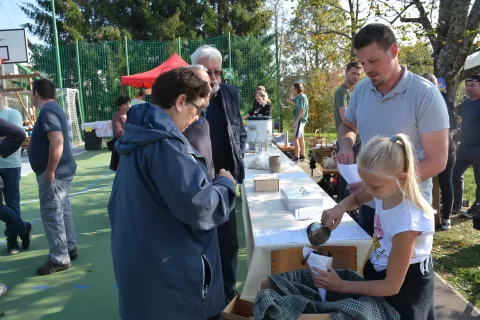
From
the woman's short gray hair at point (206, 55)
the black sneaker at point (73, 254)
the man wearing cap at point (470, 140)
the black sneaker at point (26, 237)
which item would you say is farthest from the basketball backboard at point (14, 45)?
the man wearing cap at point (470, 140)

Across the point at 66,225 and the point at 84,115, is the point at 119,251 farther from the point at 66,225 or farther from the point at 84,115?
the point at 84,115

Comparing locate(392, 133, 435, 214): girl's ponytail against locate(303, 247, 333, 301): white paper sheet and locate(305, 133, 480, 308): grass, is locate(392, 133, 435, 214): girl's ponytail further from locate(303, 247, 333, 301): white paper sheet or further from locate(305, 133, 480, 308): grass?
locate(305, 133, 480, 308): grass

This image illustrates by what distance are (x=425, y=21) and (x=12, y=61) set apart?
12203 millimetres

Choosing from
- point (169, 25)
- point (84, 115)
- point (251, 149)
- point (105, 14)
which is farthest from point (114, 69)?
point (251, 149)

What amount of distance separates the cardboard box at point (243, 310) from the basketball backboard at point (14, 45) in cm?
1318

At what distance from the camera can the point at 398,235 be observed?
139cm

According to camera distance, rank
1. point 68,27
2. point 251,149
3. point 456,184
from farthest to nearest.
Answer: point 68,27 → point 251,149 → point 456,184

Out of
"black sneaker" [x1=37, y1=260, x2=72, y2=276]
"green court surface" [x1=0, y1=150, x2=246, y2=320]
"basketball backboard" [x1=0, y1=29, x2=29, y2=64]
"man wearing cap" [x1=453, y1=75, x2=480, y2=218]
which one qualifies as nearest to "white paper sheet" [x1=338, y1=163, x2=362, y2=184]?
"green court surface" [x1=0, y1=150, x2=246, y2=320]

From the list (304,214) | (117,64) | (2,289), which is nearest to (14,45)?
(117,64)

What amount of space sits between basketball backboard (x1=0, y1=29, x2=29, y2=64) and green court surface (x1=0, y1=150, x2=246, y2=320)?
9.22 meters

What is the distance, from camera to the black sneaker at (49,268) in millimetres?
3475

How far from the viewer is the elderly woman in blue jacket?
1354mm

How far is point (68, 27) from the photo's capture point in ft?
62.8

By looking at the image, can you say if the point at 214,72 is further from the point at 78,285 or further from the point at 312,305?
the point at 78,285
